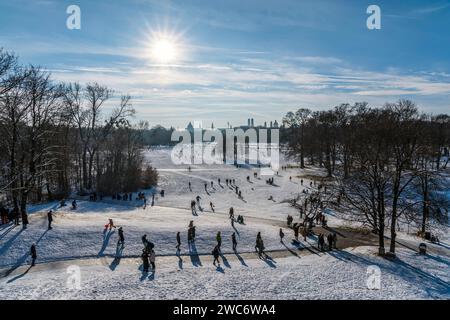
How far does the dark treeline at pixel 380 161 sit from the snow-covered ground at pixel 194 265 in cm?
289

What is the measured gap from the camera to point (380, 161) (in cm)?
2272

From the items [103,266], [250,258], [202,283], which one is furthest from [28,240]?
[250,258]

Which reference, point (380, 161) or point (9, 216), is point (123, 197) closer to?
point (9, 216)

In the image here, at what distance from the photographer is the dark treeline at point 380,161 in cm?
2208

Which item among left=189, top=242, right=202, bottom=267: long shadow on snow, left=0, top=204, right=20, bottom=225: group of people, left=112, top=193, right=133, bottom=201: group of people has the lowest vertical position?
left=189, top=242, right=202, bottom=267: long shadow on snow

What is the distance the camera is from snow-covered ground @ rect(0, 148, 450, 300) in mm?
14391

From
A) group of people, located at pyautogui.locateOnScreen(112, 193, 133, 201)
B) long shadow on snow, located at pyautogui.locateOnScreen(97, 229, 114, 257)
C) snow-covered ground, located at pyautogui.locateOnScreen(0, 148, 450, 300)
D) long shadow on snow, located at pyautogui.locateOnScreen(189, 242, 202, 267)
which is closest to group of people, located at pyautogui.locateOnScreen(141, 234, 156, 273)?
snow-covered ground, located at pyautogui.locateOnScreen(0, 148, 450, 300)

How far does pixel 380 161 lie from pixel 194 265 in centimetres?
1346

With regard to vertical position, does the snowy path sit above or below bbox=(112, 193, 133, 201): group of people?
below

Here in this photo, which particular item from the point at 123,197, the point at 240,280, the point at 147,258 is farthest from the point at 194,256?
the point at 123,197

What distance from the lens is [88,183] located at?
44.3 metres

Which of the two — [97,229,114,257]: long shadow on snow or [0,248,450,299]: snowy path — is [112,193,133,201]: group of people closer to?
[97,229,114,257]: long shadow on snow

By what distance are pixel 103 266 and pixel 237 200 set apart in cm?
2543

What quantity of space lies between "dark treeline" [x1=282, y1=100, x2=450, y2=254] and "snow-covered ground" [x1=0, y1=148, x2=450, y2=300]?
9.50ft
